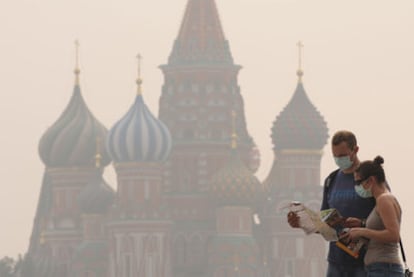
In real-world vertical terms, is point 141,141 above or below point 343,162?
above

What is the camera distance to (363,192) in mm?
14273

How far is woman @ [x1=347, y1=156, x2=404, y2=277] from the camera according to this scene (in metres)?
14.0

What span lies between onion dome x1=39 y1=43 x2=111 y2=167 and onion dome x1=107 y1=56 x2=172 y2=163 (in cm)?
309

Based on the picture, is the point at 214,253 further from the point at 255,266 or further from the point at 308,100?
the point at 308,100

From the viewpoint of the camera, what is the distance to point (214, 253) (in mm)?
114750

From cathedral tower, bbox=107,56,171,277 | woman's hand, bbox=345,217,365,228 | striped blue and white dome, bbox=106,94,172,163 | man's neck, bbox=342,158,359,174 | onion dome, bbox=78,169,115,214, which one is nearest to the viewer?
woman's hand, bbox=345,217,365,228

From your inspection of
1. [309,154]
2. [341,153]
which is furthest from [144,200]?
[341,153]

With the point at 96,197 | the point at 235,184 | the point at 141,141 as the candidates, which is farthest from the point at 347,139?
the point at 96,197

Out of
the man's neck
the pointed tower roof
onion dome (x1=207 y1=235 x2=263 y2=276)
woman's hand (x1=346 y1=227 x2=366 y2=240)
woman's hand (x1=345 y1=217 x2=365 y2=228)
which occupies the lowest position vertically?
woman's hand (x1=346 y1=227 x2=366 y2=240)

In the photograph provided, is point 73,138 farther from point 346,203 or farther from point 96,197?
point 346,203

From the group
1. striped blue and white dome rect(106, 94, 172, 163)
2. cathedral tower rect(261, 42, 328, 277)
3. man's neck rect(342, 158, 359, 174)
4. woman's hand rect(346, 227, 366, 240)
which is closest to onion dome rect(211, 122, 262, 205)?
cathedral tower rect(261, 42, 328, 277)

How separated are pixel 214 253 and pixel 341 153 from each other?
100442 mm

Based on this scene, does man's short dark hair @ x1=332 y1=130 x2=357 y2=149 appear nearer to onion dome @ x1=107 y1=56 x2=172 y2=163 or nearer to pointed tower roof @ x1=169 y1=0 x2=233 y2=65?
onion dome @ x1=107 y1=56 x2=172 y2=163

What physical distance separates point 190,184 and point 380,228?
4106 inches
